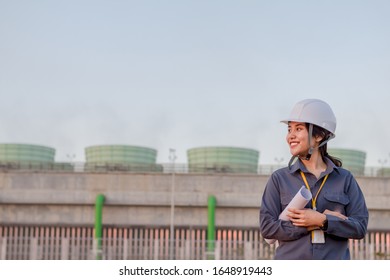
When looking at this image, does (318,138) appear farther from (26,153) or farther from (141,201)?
(26,153)

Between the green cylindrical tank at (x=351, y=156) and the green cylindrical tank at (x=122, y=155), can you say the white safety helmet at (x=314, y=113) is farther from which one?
the green cylindrical tank at (x=351, y=156)

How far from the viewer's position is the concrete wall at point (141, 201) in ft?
A: 136

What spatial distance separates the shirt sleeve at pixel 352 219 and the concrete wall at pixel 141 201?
122ft

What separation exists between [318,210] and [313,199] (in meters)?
0.06

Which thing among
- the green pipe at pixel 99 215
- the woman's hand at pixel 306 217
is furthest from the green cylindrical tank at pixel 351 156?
the woman's hand at pixel 306 217

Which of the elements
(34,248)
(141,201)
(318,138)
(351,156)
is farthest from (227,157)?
(318,138)

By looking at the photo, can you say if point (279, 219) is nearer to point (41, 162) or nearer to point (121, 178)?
point (121, 178)

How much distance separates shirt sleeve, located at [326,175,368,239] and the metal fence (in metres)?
30.5

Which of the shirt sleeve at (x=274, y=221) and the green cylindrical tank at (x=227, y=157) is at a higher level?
the green cylindrical tank at (x=227, y=157)

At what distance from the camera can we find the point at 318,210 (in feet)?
13.4

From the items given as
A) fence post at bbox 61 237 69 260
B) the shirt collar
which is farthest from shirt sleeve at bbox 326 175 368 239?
fence post at bbox 61 237 69 260

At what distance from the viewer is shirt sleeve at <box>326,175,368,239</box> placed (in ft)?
13.1
